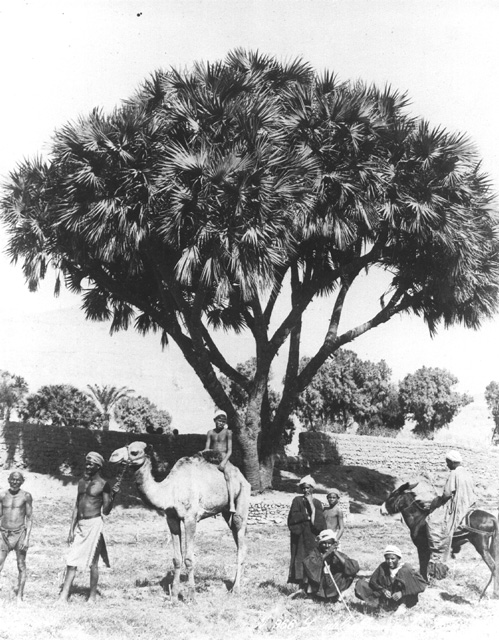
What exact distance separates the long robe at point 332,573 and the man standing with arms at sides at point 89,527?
2572mm

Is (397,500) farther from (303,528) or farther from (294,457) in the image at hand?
(294,457)

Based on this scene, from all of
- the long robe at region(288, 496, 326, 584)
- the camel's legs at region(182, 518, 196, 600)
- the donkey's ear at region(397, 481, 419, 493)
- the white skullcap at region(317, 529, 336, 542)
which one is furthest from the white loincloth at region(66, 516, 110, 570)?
the donkey's ear at region(397, 481, 419, 493)

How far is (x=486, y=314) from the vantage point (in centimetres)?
1800

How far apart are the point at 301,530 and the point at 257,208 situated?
24.8 feet

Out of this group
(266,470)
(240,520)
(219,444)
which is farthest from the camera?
(266,470)

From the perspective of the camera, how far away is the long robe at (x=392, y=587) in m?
7.36

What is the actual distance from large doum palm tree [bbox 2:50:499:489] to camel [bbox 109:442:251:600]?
5.87 metres

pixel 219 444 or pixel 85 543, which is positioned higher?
pixel 219 444

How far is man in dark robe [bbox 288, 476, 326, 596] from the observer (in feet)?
27.9

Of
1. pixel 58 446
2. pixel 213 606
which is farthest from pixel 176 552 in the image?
pixel 58 446

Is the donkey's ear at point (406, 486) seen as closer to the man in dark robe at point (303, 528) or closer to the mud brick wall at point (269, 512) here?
the man in dark robe at point (303, 528)

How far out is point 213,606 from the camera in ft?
26.1

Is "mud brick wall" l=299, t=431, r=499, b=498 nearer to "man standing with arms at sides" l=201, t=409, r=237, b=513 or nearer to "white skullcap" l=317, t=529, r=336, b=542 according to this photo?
"man standing with arms at sides" l=201, t=409, r=237, b=513

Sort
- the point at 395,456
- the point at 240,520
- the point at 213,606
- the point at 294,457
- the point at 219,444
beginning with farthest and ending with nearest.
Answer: the point at 395,456, the point at 294,457, the point at 219,444, the point at 240,520, the point at 213,606
